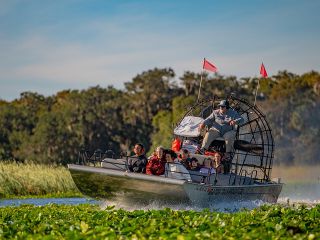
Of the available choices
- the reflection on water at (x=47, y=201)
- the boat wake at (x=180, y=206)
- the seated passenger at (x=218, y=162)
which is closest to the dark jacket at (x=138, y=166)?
the boat wake at (x=180, y=206)

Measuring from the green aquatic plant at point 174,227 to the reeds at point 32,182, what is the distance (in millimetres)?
16733

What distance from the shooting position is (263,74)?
95.8ft

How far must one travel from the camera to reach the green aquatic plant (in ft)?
41.9

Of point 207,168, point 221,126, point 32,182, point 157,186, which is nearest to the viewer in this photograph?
point 157,186

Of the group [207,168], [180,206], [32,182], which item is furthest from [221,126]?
[32,182]

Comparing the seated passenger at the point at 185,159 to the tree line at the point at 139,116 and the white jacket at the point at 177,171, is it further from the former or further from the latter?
the tree line at the point at 139,116

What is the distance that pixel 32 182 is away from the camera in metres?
33.9

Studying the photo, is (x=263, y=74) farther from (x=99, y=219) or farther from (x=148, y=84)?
(x=148, y=84)

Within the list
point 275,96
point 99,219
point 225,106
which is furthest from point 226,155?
point 275,96

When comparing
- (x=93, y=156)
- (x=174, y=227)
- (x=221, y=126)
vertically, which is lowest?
(x=174, y=227)

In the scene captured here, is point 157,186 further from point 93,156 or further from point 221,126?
point 221,126

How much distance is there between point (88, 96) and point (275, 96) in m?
19.2

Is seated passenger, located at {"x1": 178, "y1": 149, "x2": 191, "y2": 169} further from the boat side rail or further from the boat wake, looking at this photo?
the boat side rail

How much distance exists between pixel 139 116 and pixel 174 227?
69284 mm
